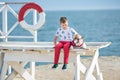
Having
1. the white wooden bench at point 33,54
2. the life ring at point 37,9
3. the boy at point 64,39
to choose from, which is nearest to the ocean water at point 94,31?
the life ring at point 37,9

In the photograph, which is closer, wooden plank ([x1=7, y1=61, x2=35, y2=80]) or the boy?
the boy

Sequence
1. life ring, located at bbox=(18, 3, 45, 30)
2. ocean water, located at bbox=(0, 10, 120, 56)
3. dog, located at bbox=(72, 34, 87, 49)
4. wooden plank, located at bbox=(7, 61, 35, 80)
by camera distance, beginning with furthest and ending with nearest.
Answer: ocean water, located at bbox=(0, 10, 120, 56) < life ring, located at bbox=(18, 3, 45, 30) < wooden plank, located at bbox=(7, 61, 35, 80) < dog, located at bbox=(72, 34, 87, 49)

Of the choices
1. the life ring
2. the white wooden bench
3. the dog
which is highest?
the life ring

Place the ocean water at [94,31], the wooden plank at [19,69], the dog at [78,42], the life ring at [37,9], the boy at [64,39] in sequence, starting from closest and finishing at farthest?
the boy at [64,39]
the dog at [78,42]
the wooden plank at [19,69]
the life ring at [37,9]
the ocean water at [94,31]

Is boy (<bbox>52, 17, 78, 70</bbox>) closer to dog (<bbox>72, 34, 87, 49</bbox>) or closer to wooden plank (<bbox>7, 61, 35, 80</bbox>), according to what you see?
dog (<bbox>72, 34, 87, 49</bbox>)

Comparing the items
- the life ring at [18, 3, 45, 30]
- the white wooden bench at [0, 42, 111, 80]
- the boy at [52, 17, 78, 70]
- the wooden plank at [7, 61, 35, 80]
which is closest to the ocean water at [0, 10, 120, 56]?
the life ring at [18, 3, 45, 30]

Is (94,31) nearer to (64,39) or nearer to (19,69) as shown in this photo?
(19,69)

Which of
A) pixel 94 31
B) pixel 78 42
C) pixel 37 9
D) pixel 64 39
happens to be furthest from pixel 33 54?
pixel 94 31

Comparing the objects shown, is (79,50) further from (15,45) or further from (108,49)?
(108,49)

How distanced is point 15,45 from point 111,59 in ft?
20.1

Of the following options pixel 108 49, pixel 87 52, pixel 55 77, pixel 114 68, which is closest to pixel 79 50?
pixel 87 52

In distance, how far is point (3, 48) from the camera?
8.91 metres

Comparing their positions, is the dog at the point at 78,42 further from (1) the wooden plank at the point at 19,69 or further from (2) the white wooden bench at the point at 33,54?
(1) the wooden plank at the point at 19,69

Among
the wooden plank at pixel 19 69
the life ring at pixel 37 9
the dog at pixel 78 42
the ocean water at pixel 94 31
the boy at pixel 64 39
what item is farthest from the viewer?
the ocean water at pixel 94 31
